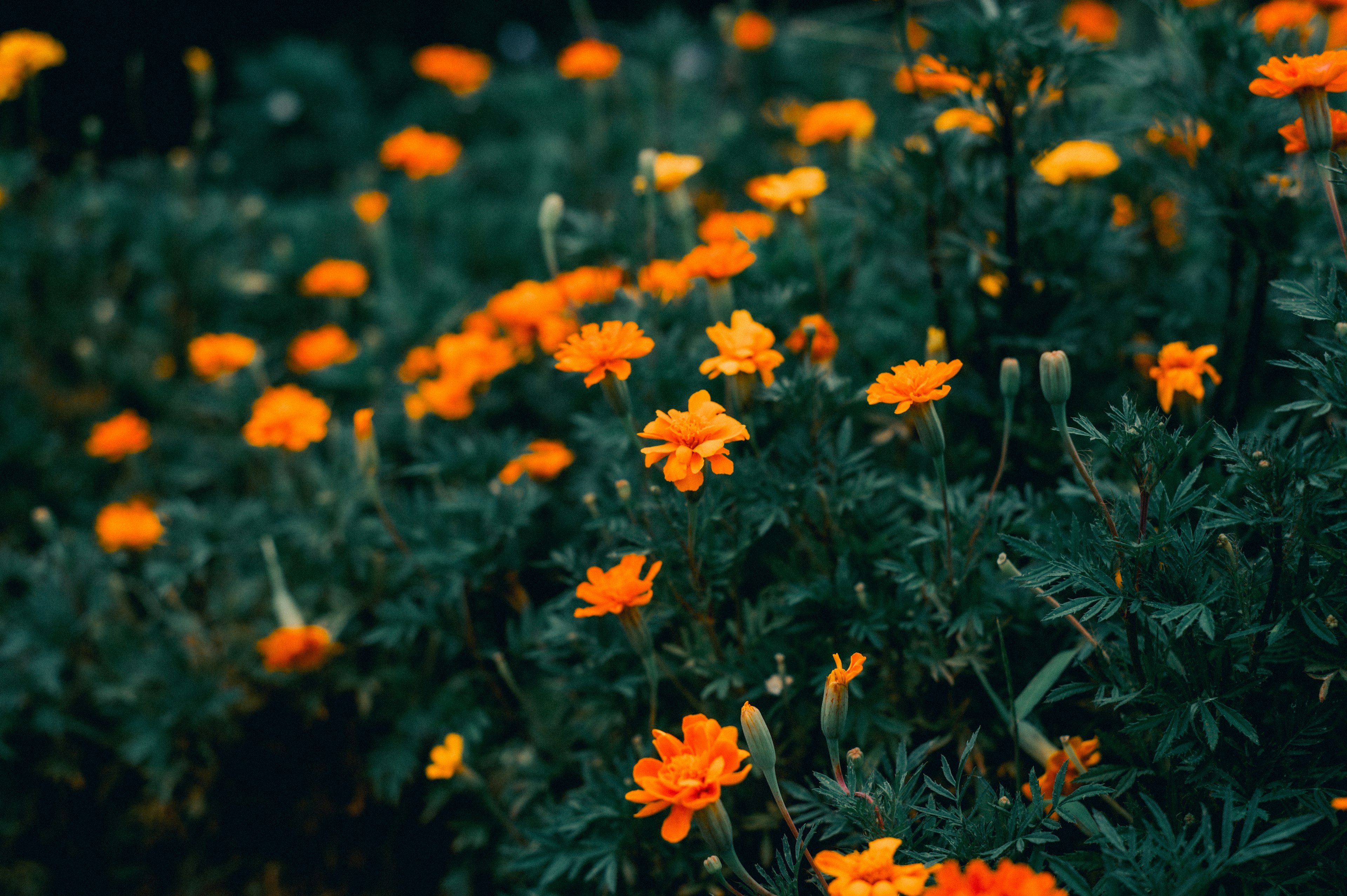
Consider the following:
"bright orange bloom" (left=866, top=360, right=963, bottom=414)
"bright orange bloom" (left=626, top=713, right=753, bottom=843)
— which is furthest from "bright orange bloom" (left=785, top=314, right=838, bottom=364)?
"bright orange bloom" (left=626, top=713, right=753, bottom=843)

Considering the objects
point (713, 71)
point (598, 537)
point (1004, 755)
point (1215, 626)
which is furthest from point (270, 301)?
point (1215, 626)

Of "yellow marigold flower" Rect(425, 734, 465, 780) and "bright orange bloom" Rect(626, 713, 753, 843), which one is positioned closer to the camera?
"bright orange bloom" Rect(626, 713, 753, 843)

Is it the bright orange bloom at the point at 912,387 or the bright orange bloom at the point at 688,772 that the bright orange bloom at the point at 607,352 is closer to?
the bright orange bloom at the point at 912,387

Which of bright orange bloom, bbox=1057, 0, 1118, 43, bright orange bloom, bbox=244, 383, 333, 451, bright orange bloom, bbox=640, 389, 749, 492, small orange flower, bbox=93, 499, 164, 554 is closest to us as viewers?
bright orange bloom, bbox=640, 389, 749, 492

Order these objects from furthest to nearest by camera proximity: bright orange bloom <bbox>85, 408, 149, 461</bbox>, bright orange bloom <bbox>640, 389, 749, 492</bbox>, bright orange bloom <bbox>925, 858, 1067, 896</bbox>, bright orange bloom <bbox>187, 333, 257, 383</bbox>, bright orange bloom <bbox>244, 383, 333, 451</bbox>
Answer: bright orange bloom <bbox>85, 408, 149, 461</bbox> < bright orange bloom <bbox>187, 333, 257, 383</bbox> < bright orange bloom <bbox>244, 383, 333, 451</bbox> < bright orange bloom <bbox>640, 389, 749, 492</bbox> < bright orange bloom <bbox>925, 858, 1067, 896</bbox>

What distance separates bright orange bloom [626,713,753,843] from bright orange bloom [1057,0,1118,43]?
293 centimetres

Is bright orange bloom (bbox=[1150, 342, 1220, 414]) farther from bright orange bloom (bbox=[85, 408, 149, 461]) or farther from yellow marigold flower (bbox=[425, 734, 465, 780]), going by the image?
bright orange bloom (bbox=[85, 408, 149, 461])

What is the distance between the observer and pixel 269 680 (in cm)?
187

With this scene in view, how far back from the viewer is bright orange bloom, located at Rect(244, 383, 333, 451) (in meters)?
1.87

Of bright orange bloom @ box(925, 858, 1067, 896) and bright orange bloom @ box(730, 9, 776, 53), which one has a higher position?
bright orange bloom @ box(730, 9, 776, 53)

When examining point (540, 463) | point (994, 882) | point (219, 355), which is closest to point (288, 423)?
point (219, 355)

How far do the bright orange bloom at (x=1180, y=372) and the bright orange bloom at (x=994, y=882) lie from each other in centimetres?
75

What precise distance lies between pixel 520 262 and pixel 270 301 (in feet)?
2.72

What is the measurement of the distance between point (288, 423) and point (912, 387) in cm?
136
